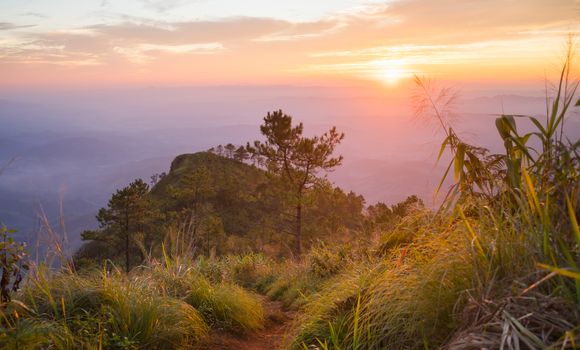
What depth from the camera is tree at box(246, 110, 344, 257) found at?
26.2 metres

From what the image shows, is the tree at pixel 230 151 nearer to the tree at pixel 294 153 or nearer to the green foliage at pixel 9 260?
the tree at pixel 294 153

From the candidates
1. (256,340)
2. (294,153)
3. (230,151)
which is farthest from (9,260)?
(230,151)

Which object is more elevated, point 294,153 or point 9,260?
point 9,260

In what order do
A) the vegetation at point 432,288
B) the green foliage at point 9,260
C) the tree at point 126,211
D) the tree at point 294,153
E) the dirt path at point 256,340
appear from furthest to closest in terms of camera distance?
the tree at point 126,211
the tree at point 294,153
the dirt path at point 256,340
the green foliage at point 9,260
the vegetation at point 432,288

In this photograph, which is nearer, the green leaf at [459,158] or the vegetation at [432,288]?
the vegetation at [432,288]

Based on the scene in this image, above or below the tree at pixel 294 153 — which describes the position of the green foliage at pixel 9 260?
above

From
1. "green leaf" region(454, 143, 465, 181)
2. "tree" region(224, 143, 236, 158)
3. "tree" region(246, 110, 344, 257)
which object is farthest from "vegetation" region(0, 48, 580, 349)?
"tree" region(224, 143, 236, 158)

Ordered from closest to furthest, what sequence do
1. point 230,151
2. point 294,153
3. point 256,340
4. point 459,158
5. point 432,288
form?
point 432,288, point 459,158, point 256,340, point 294,153, point 230,151

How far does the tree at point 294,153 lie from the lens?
86.0 feet

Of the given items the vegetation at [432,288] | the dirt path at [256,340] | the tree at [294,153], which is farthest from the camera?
the tree at [294,153]

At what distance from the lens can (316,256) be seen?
8.16 metres

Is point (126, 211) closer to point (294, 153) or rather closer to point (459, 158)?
point (294, 153)

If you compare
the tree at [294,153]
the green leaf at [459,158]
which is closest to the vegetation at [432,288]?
the green leaf at [459,158]

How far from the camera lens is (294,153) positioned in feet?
87.5
